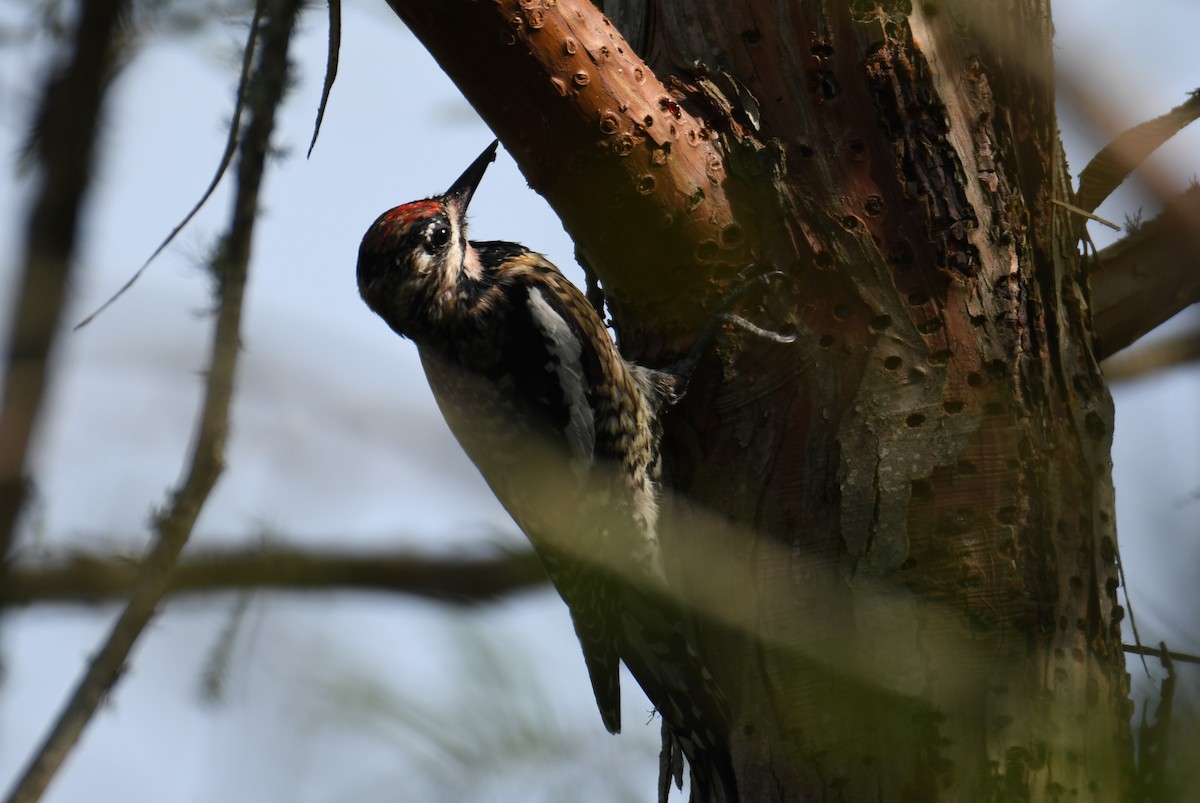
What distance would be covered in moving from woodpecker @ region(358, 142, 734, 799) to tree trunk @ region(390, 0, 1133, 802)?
45cm

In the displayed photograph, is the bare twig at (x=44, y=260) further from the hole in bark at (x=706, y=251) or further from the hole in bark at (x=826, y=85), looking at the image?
the hole in bark at (x=826, y=85)

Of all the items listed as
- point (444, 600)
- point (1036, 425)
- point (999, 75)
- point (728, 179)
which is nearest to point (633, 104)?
point (728, 179)

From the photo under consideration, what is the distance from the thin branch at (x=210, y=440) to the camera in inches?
58.2

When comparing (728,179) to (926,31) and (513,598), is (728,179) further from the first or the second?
(513,598)

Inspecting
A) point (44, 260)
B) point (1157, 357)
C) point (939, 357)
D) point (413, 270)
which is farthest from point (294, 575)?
point (1157, 357)

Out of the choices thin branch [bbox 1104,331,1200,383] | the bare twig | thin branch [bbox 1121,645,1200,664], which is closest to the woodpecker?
thin branch [bbox 1121,645,1200,664]

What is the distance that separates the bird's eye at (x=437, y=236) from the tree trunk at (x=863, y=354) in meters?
1.15

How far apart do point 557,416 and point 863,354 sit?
1131 mm

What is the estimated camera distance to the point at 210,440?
5.63 feet

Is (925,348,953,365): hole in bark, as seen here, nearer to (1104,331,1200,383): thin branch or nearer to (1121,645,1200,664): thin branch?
(1121,645,1200,664): thin branch

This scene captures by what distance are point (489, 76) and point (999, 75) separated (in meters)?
1.07

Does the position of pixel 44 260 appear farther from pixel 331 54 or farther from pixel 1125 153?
pixel 1125 153

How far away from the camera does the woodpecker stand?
295 centimetres

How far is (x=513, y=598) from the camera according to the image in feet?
12.5
